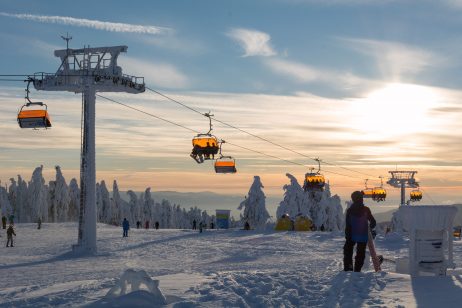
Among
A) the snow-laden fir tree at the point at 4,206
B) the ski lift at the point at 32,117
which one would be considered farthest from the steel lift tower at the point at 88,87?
the snow-laden fir tree at the point at 4,206

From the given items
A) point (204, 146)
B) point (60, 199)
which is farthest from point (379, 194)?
point (60, 199)

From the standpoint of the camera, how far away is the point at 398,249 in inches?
1201

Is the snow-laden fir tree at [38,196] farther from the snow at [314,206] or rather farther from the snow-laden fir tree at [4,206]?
the snow at [314,206]

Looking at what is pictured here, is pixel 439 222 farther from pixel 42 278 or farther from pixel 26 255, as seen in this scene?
pixel 26 255

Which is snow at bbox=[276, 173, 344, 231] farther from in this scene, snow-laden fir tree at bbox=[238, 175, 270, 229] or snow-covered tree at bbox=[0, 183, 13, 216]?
snow-covered tree at bbox=[0, 183, 13, 216]

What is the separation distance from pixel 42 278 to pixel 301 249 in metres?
14.4

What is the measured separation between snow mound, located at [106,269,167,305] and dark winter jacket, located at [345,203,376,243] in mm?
4674

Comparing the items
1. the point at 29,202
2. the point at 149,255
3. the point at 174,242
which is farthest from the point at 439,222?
the point at 29,202

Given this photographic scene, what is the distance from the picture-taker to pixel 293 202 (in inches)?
2761

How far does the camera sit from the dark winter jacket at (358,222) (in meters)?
12.4

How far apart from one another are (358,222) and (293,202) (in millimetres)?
58046

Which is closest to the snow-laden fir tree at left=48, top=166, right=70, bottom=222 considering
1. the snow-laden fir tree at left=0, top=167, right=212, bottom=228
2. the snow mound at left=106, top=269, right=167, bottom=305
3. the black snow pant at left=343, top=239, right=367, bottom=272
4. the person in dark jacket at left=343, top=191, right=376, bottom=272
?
the snow-laden fir tree at left=0, top=167, right=212, bottom=228

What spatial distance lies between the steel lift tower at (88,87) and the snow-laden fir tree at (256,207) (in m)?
39.7

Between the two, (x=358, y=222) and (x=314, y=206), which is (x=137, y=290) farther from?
(x=314, y=206)
